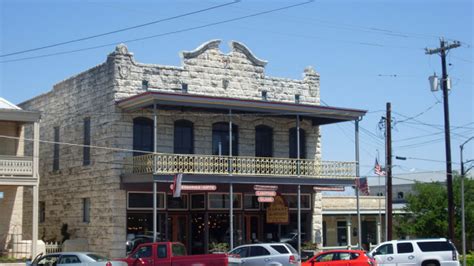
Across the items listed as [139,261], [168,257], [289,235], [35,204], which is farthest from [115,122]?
[289,235]

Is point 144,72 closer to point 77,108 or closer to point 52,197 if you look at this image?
point 77,108

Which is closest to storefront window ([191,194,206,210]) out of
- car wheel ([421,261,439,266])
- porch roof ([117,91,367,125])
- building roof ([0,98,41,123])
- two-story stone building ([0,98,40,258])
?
porch roof ([117,91,367,125])

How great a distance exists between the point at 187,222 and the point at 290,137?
7762 millimetres

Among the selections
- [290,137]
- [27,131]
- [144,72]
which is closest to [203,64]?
[144,72]

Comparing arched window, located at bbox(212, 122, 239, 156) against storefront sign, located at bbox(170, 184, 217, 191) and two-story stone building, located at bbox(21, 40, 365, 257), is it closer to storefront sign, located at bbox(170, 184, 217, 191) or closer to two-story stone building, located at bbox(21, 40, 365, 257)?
two-story stone building, located at bbox(21, 40, 365, 257)

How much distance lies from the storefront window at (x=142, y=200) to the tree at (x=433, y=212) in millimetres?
17538

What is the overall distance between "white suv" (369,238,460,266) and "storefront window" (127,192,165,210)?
11.0m

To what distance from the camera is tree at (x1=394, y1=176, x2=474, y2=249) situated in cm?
4638

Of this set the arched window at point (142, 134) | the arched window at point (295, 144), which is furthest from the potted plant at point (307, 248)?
the arched window at point (142, 134)

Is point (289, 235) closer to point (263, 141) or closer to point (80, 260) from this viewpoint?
point (263, 141)

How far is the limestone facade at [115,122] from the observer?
36.2 m

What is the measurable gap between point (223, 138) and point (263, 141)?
2604 millimetres

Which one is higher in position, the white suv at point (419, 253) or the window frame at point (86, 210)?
the window frame at point (86, 210)

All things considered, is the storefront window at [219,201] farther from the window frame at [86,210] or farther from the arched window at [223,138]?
the window frame at [86,210]
